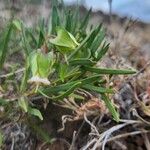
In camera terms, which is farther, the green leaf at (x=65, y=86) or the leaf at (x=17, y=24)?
the leaf at (x=17, y=24)

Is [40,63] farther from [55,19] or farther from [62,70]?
[55,19]

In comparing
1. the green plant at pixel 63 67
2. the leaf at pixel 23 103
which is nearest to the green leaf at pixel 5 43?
the green plant at pixel 63 67

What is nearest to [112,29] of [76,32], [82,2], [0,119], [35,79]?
[82,2]

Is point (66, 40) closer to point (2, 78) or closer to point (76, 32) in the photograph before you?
point (76, 32)

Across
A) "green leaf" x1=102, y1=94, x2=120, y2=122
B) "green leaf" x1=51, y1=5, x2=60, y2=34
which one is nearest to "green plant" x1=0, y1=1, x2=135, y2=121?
"green leaf" x1=102, y1=94, x2=120, y2=122

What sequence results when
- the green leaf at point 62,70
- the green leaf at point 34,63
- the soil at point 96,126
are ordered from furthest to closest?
the soil at point 96,126, the green leaf at point 62,70, the green leaf at point 34,63

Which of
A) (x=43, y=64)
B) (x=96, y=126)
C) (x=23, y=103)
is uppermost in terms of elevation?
(x=43, y=64)

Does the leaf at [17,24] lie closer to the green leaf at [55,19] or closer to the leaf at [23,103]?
the green leaf at [55,19]

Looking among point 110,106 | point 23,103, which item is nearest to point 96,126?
point 110,106

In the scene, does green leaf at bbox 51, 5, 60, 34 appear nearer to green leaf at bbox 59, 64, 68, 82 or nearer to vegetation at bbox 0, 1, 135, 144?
vegetation at bbox 0, 1, 135, 144
